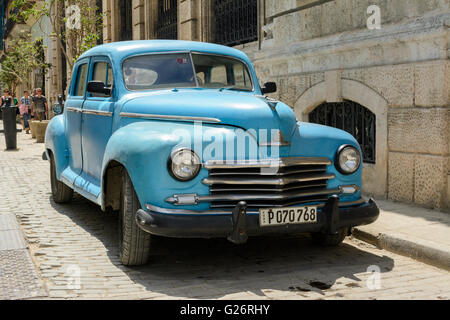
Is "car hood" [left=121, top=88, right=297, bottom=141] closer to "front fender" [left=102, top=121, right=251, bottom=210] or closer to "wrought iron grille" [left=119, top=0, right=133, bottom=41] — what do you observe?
"front fender" [left=102, top=121, right=251, bottom=210]

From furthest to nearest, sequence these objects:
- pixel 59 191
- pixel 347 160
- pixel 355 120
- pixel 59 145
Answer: pixel 355 120 → pixel 59 191 → pixel 59 145 → pixel 347 160

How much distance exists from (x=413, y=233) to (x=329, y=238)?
81cm

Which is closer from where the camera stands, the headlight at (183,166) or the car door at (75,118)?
the headlight at (183,166)

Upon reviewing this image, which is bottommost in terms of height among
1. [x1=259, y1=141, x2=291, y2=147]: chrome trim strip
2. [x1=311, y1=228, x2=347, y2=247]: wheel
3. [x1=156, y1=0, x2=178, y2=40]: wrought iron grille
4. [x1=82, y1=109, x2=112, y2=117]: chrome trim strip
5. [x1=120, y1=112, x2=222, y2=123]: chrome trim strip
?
[x1=311, y1=228, x2=347, y2=247]: wheel

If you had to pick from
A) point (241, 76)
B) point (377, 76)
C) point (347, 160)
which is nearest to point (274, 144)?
point (347, 160)

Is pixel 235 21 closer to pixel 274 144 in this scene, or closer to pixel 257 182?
pixel 274 144

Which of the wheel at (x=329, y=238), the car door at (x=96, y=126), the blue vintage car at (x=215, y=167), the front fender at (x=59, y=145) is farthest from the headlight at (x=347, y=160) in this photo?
the front fender at (x=59, y=145)

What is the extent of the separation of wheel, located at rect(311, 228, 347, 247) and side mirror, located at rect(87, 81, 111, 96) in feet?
7.64

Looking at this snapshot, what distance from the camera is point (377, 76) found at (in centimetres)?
743

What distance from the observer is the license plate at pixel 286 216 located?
427 cm

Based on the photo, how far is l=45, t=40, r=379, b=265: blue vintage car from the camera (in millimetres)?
4227

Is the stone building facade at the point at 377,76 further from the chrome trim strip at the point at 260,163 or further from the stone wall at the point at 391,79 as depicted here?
the chrome trim strip at the point at 260,163

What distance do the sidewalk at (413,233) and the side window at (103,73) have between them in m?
2.81

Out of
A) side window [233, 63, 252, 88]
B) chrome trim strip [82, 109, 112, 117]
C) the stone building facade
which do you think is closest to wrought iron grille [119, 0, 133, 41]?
the stone building facade
